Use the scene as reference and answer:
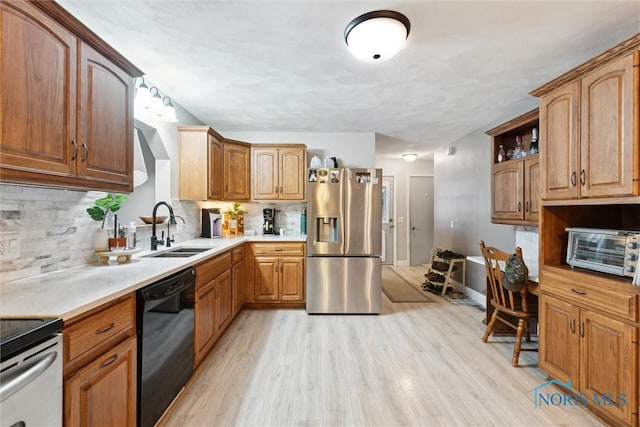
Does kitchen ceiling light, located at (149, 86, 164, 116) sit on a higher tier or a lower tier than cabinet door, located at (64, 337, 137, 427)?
higher

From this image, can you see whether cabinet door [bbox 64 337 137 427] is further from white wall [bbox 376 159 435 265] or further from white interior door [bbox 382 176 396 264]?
white wall [bbox 376 159 435 265]

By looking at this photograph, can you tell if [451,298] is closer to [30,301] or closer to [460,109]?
[460,109]

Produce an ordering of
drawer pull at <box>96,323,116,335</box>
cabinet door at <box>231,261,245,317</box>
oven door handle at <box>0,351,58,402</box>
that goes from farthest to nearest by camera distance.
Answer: cabinet door at <box>231,261,245,317</box>
drawer pull at <box>96,323,116,335</box>
oven door handle at <box>0,351,58,402</box>

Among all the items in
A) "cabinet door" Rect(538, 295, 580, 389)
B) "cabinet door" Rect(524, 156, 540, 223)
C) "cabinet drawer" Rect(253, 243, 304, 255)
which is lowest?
"cabinet door" Rect(538, 295, 580, 389)

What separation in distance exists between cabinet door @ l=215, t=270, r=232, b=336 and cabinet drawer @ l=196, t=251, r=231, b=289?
8 cm

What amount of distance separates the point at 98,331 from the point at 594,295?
8.73 ft

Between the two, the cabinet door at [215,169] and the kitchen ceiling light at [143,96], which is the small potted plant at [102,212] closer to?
the kitchen ceiling light at [143,96]

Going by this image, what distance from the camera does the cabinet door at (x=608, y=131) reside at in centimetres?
156

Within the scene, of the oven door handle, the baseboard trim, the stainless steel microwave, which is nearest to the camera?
the oven door handle

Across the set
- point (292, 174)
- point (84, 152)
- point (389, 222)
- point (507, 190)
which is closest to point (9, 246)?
point (84, 152)

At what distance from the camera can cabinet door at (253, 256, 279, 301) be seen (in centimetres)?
368

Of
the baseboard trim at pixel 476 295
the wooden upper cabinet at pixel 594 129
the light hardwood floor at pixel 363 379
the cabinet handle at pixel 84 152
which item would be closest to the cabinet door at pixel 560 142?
the wooden upper cabinet at pixel 594 129

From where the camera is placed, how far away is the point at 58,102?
51.9 inches

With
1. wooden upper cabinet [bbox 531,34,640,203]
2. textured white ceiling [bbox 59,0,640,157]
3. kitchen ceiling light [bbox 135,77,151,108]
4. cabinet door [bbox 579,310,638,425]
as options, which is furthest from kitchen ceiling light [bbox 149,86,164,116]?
cabinet door [bbox 579,310,638,425]
